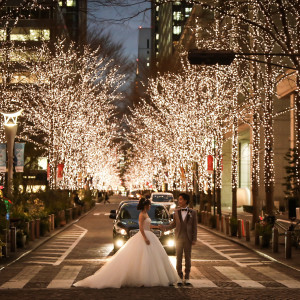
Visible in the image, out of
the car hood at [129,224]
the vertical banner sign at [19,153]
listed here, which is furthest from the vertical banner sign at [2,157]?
the car hood at [129,224]

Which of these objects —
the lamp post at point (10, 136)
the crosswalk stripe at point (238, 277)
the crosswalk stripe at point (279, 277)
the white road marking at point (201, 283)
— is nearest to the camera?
the white road marking at point (201, 283)

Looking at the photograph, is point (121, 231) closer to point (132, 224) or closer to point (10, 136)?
point (132, 224)

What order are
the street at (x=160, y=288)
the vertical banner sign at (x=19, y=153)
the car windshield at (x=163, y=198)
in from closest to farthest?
the street at (x=160, y=288) → the vertical banner sign at (x=19, y=153) → the car windshield at (x=163, y=198)

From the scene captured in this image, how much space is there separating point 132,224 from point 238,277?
203 inches

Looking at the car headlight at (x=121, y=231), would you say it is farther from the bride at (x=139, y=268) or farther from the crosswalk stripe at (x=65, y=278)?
the bride at (x=139, y=268)

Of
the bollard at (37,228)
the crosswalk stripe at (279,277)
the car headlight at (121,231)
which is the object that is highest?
the car headlight at (121,231)

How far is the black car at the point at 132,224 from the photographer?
1925cm

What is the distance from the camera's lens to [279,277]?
15.0 m

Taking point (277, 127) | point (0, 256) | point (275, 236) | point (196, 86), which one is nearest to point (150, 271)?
point (0, 256)

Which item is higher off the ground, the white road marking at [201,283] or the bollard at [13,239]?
the bollard at [13,239]

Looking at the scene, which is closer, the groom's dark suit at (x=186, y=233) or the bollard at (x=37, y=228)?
the groom's dark suit at (x=186, y=233)

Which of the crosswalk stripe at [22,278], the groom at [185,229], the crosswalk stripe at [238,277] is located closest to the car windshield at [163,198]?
the crosswalk stripe at [238,277]

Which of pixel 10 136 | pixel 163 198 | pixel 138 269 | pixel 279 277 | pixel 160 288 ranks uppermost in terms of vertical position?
pixel 10 136

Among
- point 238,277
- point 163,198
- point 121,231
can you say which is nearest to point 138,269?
point 238,277
